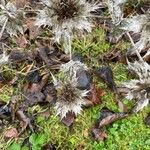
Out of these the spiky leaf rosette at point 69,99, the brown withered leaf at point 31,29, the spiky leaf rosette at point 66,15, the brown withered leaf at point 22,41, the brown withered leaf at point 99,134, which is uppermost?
the spiky leaf rosette at point 66,15

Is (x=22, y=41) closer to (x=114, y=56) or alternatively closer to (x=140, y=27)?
(x=114, y=56)

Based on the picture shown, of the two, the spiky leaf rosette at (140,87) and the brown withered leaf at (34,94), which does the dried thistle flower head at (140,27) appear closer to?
the spiky leaf rosette at (140,87)

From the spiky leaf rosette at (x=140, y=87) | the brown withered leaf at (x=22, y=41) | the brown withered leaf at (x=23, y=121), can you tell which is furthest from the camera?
the brown withered leaf at (x=22, y=41)

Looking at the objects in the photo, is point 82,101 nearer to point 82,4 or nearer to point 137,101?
point 137,101

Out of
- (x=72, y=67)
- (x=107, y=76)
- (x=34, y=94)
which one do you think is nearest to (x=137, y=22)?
(x=107, y=76)

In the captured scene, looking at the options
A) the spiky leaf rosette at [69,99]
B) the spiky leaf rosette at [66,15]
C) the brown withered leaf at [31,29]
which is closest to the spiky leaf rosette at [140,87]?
the spiky leaf rosette at [69,99]

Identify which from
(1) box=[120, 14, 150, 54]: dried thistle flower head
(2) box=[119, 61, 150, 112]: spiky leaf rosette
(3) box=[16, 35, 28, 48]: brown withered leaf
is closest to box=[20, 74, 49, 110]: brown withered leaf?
(3) box=[16, 35, 28, 48]: brown withered leaf

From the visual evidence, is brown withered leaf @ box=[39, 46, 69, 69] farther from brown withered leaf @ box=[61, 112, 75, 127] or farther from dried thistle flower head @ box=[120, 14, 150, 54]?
dried thistle flower head @ box=[120, 14, 150, 54]
